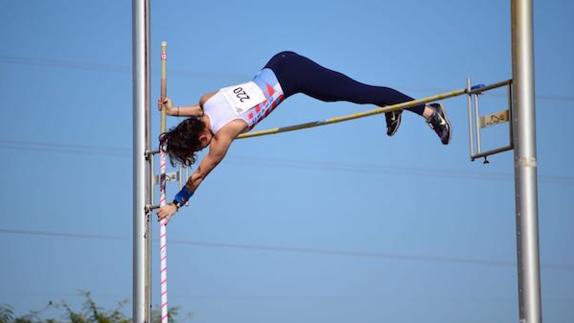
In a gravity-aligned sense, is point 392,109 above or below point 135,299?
above

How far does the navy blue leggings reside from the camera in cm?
1255

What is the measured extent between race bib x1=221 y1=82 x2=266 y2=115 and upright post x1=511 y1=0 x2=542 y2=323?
8.67 feet

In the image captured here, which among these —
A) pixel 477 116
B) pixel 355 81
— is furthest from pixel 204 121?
pixel 477 116

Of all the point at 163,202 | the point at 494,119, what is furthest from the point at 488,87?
the point at 163,202

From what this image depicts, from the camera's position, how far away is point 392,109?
1232 centimetres

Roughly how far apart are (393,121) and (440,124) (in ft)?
1.70

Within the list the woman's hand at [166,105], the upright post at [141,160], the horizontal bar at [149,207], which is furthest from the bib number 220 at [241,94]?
the horizontal bar at [149,207]

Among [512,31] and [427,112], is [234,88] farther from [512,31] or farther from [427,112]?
[512,31]

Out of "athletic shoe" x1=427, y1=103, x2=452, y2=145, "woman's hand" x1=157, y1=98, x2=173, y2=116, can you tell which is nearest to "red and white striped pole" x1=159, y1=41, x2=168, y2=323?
"woman's hand" x1=157, y1=98, x2=173, y2=116

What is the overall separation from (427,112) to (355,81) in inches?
28.9

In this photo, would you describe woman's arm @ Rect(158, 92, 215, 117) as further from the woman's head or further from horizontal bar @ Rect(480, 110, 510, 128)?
horizontal bar @ Rect(480, 110, 510, 128)

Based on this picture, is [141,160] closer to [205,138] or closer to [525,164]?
[205,138]

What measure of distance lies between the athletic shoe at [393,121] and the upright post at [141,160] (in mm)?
2373

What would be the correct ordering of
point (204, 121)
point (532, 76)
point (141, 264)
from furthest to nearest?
point (141, 264) < point (204, 121) < point (532, 76)
